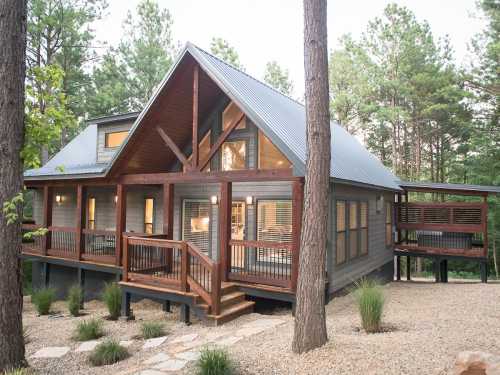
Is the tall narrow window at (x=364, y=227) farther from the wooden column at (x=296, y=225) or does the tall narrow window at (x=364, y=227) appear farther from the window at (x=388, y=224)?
the wooden column at (x=296, y=225)

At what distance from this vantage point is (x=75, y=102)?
22.9 m

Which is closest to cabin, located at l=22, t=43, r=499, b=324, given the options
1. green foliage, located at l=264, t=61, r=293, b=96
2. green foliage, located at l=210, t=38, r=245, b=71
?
green foliage, located at l=210, t=38, r=245, b=71

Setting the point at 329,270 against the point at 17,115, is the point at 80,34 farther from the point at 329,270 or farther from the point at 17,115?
the point at 329,270

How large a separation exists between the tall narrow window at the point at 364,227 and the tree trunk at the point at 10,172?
8666 millimetres

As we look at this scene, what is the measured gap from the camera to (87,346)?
6711 mm

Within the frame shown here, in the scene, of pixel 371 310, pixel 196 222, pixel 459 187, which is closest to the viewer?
pixel 371 310

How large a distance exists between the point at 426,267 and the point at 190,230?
20.7 metres

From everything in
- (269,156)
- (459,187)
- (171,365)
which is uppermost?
(269,156)

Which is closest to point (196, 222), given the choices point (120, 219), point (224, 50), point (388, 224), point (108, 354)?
point (120, 219)

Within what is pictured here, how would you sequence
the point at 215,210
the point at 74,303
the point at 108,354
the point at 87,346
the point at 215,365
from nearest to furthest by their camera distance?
the point at 215,365
the point at 108,354
the point at 87,346
the point at 74,303
the point at 215,210

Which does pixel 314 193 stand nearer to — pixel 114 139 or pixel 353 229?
pixel 353 229

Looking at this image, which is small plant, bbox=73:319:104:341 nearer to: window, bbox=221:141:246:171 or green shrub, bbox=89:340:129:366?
green shrub, bbox=89:340:129:366

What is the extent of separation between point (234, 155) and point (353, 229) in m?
4.02

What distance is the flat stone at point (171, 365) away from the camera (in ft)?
16.2
